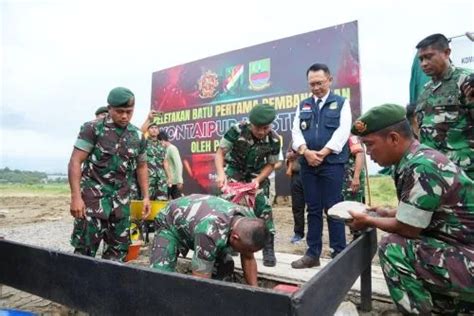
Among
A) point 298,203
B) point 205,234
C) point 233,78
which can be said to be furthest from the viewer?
point 233,78

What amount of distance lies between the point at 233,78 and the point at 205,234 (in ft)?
22.6

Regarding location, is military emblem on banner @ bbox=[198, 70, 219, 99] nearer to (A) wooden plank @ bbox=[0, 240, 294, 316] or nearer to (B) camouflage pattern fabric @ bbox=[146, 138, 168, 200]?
(B) camouflage pattern fabric @ bbox=[146, 138, 168, 200]

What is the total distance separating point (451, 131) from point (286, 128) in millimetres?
4950

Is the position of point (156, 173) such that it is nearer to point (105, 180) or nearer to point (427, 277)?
point (105, 180)

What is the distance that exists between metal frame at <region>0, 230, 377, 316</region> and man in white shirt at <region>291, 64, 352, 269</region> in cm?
104

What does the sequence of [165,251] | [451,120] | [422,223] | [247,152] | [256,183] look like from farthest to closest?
[247,152]
[256,183]
[451,120]
[165,251]
[422,223]

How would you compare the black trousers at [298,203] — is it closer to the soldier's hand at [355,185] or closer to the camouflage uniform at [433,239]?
the soldier's hand at [355,185]

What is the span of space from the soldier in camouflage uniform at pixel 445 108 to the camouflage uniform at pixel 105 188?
218 centimetres

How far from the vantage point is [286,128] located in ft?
24.4

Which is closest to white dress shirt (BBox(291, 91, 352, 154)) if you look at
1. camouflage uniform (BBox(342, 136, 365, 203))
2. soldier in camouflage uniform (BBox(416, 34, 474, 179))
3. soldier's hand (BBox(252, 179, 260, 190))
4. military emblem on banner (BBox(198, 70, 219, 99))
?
soldier's hand (BBox(252, 179, 260, 190))

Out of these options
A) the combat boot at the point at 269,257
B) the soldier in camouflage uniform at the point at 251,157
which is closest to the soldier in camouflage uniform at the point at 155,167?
the soldier in camouflage uniform at the point at 251,157

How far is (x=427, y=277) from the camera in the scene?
183 centimetres

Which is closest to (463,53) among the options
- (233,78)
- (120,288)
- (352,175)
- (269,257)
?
(352,175)

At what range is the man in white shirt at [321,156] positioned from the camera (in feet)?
9.96
